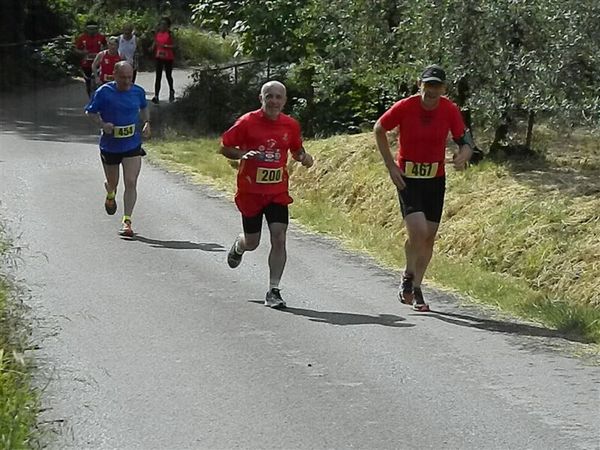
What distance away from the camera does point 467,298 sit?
11.1 metres

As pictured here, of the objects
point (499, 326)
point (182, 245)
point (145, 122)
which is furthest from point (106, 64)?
point (499, 326)

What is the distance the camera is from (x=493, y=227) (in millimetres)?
13336

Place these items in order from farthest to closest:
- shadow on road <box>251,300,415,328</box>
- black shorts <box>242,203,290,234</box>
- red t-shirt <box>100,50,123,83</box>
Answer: red t-shirt <box>100,50,123,83</box> → black shorts <box>242,203,290,234</box> → shadow on road <box>251,300,415,328</box>

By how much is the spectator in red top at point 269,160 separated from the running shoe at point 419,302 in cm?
108

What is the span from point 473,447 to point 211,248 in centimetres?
679

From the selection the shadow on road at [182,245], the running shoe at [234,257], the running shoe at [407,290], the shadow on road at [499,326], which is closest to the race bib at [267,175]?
the running shoe at [234,257]

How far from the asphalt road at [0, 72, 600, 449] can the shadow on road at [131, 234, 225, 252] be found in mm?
31

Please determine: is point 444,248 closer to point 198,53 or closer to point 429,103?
point 429,103

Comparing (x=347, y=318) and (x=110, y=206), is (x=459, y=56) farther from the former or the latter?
(x=347, y=318)

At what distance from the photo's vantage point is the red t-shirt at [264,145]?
406 inches

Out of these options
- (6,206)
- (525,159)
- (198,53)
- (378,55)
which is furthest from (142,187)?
(198,53)

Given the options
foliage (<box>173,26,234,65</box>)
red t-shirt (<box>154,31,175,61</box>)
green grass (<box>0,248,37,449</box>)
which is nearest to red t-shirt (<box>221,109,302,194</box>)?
green grass (<box>0,248,37,449</box>)

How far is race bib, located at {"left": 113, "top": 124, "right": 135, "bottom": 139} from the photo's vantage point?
13.8 meters

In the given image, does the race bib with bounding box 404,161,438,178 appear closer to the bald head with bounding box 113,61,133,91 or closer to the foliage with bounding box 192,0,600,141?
the foliage with bounding box 192,0,600,141
